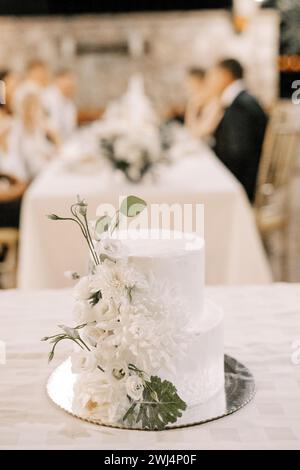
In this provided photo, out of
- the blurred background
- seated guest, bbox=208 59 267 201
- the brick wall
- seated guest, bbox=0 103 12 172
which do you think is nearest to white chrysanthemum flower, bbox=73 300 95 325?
seated guest, bbox=0 103 12 172

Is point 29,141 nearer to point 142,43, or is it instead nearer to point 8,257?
point 8,257

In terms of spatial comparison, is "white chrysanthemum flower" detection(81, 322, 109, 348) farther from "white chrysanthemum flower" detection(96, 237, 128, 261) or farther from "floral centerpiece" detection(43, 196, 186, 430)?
"white chrysanthemum flower" detection(96, 237, 128, 261)

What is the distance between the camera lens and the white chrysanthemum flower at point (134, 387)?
84 centimetres

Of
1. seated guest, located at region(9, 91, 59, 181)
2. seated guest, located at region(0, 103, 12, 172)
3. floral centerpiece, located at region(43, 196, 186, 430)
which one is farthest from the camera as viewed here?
seated guest, located at region(9, 91, 59, 181)

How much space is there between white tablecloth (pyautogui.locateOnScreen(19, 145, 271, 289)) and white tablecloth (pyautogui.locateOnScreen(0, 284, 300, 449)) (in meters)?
1.22

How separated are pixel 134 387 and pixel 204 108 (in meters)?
6.31

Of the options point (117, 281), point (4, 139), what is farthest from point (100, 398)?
point (4, 139)

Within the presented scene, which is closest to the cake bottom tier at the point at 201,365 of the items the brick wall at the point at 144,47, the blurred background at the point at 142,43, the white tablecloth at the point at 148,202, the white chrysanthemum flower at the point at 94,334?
the white chrysanthemum flower at the point at 94,334

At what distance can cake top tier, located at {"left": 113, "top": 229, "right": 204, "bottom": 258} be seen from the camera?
92 centimetres

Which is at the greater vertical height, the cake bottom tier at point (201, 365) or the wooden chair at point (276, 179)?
the cake bottom tier at point (201, 365)

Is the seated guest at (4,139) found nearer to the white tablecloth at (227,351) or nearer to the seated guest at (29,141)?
the seated guest at (29,141)

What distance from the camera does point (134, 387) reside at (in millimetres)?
843

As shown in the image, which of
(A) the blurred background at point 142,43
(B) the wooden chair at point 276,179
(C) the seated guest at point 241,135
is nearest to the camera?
(B) the wooden chair at point 276,179
